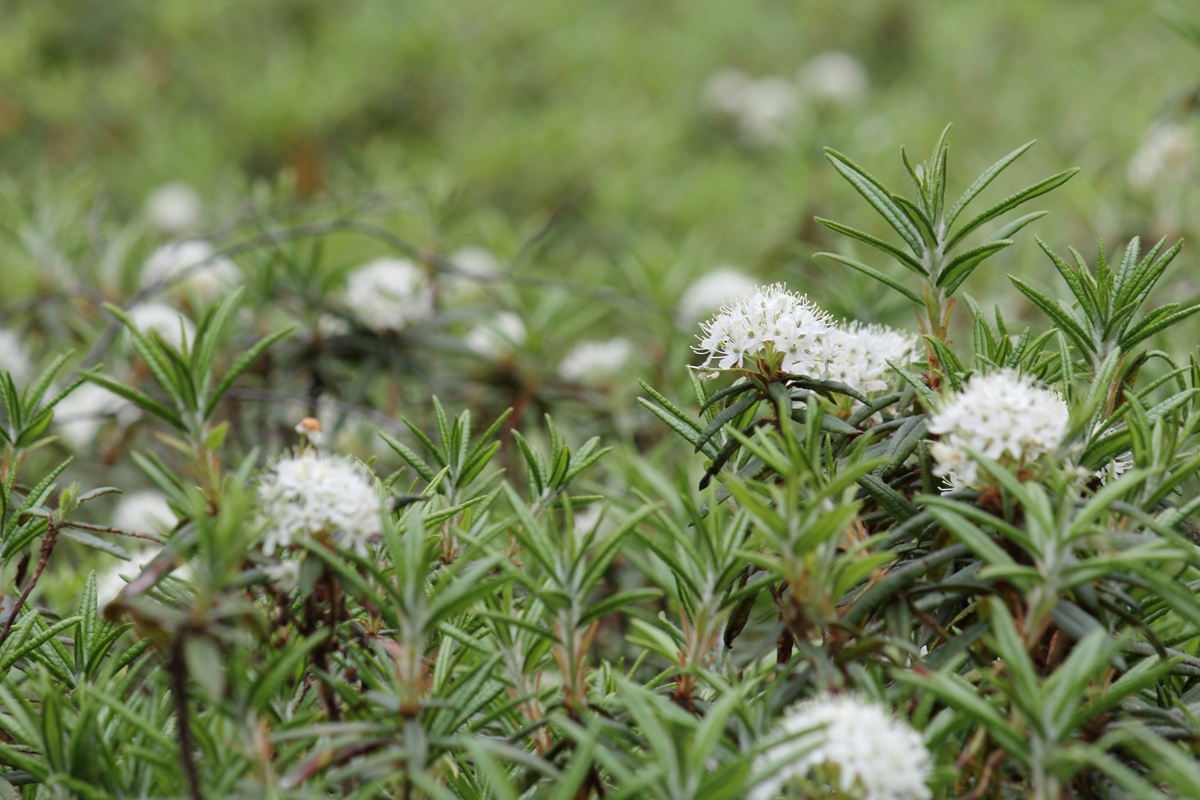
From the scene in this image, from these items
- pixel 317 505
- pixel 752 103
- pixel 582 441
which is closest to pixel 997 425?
pixel 317 505

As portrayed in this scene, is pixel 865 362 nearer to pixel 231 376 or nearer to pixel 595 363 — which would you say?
pixel 231 376

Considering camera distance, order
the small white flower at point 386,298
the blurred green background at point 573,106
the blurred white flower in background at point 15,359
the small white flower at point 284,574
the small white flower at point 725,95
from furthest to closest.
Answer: the small white flower at point 725,95, the blurred green background at point 573,106, the blurred white flower in background at point 15,359, the small white flower at point 386,298, the small white flower at point 284,574

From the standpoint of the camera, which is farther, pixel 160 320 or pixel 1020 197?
pixel 160 320

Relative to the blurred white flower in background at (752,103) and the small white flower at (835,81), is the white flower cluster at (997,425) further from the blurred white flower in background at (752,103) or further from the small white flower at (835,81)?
the small white flower at (835,81)

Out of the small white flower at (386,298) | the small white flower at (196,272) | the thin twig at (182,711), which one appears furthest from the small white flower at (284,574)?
the small white flower at (196,272)

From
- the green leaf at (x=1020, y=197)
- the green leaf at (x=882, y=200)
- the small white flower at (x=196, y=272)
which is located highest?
the small white flower at (x=196, y=272)

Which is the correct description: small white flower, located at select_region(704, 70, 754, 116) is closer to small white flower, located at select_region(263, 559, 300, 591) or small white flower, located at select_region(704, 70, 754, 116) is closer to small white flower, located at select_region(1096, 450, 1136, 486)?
small white flower, located at select_region(1096, 450, 1136, 486)

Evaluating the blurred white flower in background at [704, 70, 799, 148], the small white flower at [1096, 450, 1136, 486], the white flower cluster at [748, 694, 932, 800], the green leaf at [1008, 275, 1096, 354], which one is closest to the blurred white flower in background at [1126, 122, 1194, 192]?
the blurred white flower in background at [704, 70, 799, 148]
